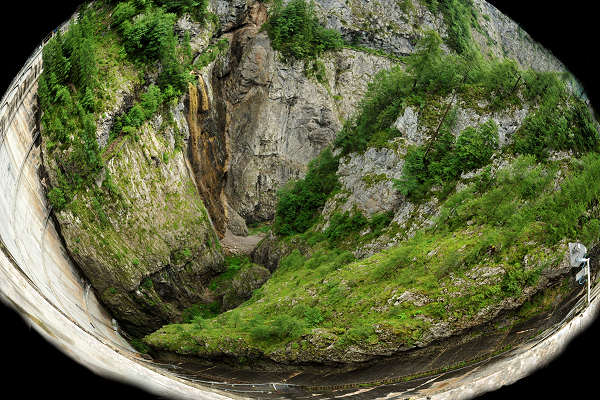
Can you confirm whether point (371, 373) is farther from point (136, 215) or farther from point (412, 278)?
point (136, 215)

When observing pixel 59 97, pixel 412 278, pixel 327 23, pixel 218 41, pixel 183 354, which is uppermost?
pixel 59 97

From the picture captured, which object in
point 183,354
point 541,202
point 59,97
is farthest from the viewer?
point 59,97

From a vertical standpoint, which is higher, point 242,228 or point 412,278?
point 412,278

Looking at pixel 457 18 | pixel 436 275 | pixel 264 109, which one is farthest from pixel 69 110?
pixel 457 18

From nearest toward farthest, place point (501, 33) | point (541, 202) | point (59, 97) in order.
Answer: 1. point (541, 202)
2. point (59, 97)
3. point (501, 33)

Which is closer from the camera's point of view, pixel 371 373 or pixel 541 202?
pixel 371 373

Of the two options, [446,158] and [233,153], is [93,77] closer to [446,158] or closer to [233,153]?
[233,153]

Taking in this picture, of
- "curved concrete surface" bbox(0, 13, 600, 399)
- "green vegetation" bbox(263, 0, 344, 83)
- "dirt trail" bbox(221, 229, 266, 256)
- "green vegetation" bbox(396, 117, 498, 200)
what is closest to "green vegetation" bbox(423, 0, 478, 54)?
"green vegetation" bbox(263, 0, 344, 83)

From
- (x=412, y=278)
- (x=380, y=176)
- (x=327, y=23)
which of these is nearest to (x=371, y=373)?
(x=412, y=278)
